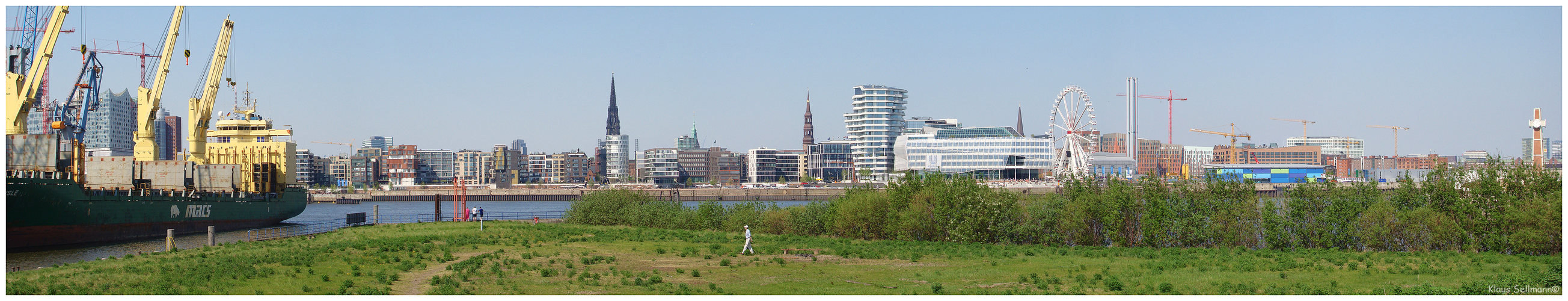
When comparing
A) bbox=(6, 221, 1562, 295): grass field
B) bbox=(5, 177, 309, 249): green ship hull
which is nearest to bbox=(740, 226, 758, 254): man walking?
bbox=(6, 221, 1562, 295): grass field

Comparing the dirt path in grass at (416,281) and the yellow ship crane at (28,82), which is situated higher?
the yellow ship crane at (28,82)

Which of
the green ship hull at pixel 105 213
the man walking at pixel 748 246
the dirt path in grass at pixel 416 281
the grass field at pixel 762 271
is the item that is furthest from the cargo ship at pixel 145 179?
the man walking at pixel 748 246

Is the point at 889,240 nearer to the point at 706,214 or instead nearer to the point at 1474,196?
the point at 706,214

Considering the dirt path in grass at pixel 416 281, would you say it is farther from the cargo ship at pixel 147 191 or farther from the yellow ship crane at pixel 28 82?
the yellow ship crane at pixel 28 82

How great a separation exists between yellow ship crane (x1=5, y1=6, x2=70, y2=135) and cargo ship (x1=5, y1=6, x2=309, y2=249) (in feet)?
0.21

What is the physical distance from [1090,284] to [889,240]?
18331 millimetres

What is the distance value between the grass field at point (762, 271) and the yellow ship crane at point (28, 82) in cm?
2548

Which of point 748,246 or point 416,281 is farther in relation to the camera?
point 748,246

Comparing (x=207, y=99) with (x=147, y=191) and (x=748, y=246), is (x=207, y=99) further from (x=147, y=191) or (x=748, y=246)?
(x=748, y=246)

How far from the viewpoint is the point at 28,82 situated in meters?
59.0

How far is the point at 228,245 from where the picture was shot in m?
43.5

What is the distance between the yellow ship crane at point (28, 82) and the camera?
58406 mm

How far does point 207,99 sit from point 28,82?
24247 mm

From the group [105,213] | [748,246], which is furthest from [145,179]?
[748,246]
